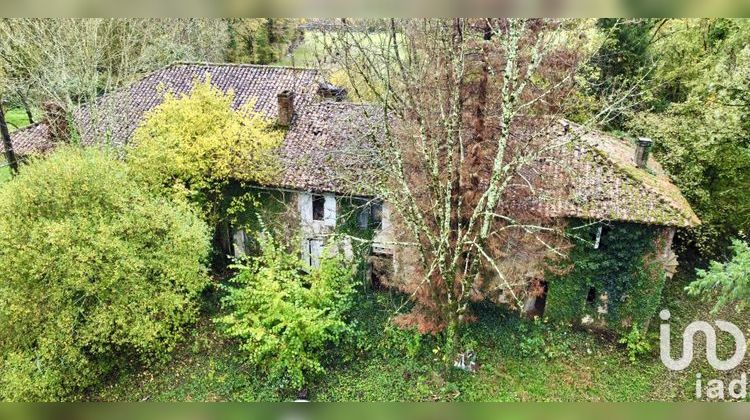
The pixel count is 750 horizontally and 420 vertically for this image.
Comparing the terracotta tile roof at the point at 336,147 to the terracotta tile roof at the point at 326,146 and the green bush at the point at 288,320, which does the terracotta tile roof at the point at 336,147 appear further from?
the green bush at the point at 288,320

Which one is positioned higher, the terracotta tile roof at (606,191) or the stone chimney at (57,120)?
the stone chimney at (57,120)

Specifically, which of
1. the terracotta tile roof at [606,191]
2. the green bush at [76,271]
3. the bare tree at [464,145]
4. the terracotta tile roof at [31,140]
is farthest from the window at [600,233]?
Answer: the terracotta tile roof at [31,140]

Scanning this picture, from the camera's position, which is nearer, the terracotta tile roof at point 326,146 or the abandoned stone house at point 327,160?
the abandoned stone house at point 327,160

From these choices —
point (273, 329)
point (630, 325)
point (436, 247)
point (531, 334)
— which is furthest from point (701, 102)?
point (273, 329)

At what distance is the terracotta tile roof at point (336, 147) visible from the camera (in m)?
16.7

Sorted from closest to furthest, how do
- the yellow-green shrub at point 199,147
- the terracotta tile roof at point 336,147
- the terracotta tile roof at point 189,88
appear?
the terracotta tile roof at point 336,147 → the yellow-green shrub at point 199,147 → the terracotta tile roof at point 189,88

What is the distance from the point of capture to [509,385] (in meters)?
16.4

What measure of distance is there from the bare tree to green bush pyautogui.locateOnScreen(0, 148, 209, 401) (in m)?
7.15

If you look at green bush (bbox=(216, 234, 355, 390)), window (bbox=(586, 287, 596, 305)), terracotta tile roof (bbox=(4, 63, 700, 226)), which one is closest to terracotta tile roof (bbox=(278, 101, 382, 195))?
terracotta tile roof (bbox=(4, 63, 700, 226))

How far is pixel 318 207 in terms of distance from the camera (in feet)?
65.3

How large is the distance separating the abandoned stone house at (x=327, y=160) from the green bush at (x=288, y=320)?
50.5 inches

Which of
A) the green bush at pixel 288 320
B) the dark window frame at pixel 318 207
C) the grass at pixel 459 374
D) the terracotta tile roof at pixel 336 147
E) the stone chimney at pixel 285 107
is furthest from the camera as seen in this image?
the stone chimney at pixel 285 107

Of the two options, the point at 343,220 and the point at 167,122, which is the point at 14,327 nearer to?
the point at 167,122

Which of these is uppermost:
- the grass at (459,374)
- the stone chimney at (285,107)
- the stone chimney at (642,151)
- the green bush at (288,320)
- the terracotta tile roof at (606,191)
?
the stone chimney at (285,107)
